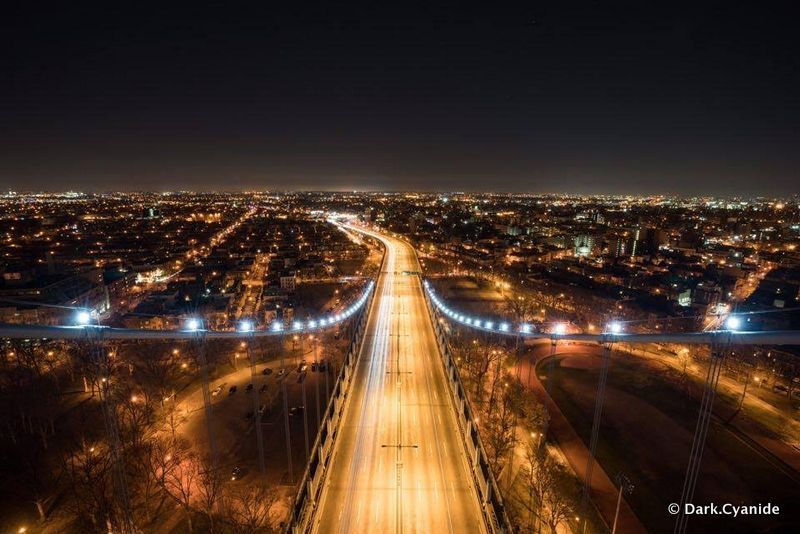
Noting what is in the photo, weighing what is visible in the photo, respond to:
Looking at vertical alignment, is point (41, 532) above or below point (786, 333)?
below

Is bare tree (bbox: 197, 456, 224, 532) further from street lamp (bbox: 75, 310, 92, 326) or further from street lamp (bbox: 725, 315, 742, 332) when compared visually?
street lamp (bbox: 725, 315, 742, 332)

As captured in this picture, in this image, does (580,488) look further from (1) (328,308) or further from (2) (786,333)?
(1) (328,308)

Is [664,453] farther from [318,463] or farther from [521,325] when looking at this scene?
[318,463]

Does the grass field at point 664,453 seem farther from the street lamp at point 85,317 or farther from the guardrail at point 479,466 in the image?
the street lamp at point 85,317

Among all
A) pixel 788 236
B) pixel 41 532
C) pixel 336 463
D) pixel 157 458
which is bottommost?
pixel 41 532

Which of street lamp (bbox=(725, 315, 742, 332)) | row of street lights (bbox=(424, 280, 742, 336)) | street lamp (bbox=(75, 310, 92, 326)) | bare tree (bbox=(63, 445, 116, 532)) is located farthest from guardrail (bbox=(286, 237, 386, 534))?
street lamp (bbox=(725, 315, 742, 332))

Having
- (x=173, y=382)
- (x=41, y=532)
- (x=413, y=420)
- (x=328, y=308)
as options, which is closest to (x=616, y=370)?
(x=413, y=420)

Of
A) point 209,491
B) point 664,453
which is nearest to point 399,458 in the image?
point 209,491

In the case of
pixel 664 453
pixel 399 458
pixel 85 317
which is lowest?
pixel 664 453
